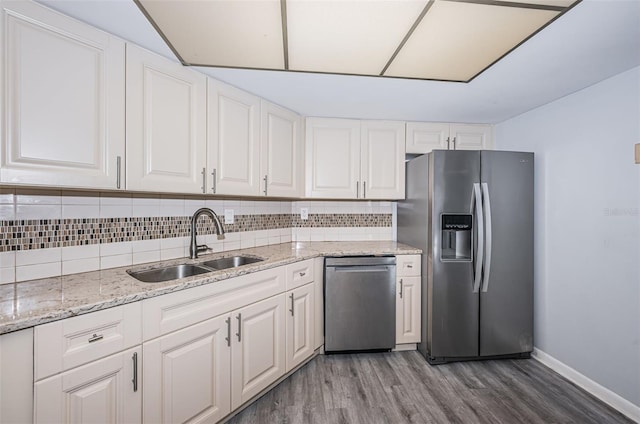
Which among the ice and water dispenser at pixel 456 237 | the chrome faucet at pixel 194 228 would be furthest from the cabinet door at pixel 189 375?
the ice and water dispenser at pixel 456 237

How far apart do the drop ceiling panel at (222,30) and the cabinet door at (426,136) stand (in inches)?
61.6

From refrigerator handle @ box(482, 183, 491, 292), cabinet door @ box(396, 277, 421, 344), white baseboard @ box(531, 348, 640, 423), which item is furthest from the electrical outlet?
white baseboard @ box(531, 348, 640, 423)

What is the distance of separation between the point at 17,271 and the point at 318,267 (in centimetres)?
171

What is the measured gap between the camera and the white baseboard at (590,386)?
64.3 inches

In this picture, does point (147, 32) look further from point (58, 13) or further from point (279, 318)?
point (279, 318)

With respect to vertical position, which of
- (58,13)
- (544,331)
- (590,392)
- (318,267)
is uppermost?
(58,13)

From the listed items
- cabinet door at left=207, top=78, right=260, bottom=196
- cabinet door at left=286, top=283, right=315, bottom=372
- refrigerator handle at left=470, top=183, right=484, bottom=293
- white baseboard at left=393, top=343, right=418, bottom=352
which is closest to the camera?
cabinet door at left=207, top=78, right=260, bottom=196

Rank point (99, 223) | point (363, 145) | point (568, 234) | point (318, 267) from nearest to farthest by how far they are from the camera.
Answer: point (99, 223)
point (568, 234)
point (318, 267)
point (363, 145)

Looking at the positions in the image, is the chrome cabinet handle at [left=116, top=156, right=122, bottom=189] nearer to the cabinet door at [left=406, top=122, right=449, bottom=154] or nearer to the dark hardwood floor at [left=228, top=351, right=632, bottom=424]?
the dark hardwood floor at [left=228, top=351, right=632, bottom=424]

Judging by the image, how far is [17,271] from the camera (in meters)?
1.27

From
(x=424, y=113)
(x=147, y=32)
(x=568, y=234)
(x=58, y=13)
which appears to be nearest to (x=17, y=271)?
(x=58, y=13)

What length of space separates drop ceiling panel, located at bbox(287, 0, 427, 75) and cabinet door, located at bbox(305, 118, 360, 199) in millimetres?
926

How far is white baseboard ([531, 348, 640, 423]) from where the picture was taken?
A: 1633 mm

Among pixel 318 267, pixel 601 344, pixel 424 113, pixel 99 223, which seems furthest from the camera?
pixel 424 113
